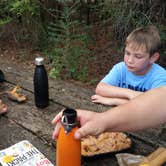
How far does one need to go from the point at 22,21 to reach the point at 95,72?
1492 mm

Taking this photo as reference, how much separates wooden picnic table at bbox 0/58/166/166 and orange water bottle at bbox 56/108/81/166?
22 centimetres

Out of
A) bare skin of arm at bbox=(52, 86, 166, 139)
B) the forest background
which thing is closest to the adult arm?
bare skin of arm at bbox=(52, 86, 166, 139)

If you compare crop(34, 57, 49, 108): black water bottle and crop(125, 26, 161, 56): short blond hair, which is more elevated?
crop(125, 26, 161, 56): short blond hair

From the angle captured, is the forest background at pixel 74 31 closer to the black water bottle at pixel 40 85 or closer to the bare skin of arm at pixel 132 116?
the black water bottle at pixel 40 85

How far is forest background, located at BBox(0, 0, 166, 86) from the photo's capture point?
411 cm

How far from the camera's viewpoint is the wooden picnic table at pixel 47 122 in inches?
68.4

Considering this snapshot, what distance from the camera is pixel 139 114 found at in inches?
53.6

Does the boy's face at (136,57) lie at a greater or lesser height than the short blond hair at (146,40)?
lesser

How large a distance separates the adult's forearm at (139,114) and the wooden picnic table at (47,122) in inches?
13.1

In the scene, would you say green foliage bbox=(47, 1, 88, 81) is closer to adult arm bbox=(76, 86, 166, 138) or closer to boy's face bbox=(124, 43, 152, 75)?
boy's face bbox=(124, 43, 152, 75)

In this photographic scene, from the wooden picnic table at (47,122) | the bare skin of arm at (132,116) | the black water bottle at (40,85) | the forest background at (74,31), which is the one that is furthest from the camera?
the forest background at (74,31)

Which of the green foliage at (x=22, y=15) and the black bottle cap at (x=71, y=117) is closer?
the black bottle cap at (x=71, y=117)

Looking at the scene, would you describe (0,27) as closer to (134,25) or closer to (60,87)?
(134,25)

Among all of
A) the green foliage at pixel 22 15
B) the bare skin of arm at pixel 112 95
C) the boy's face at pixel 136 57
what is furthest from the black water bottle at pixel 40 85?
the green foliage at pixel 22 15
